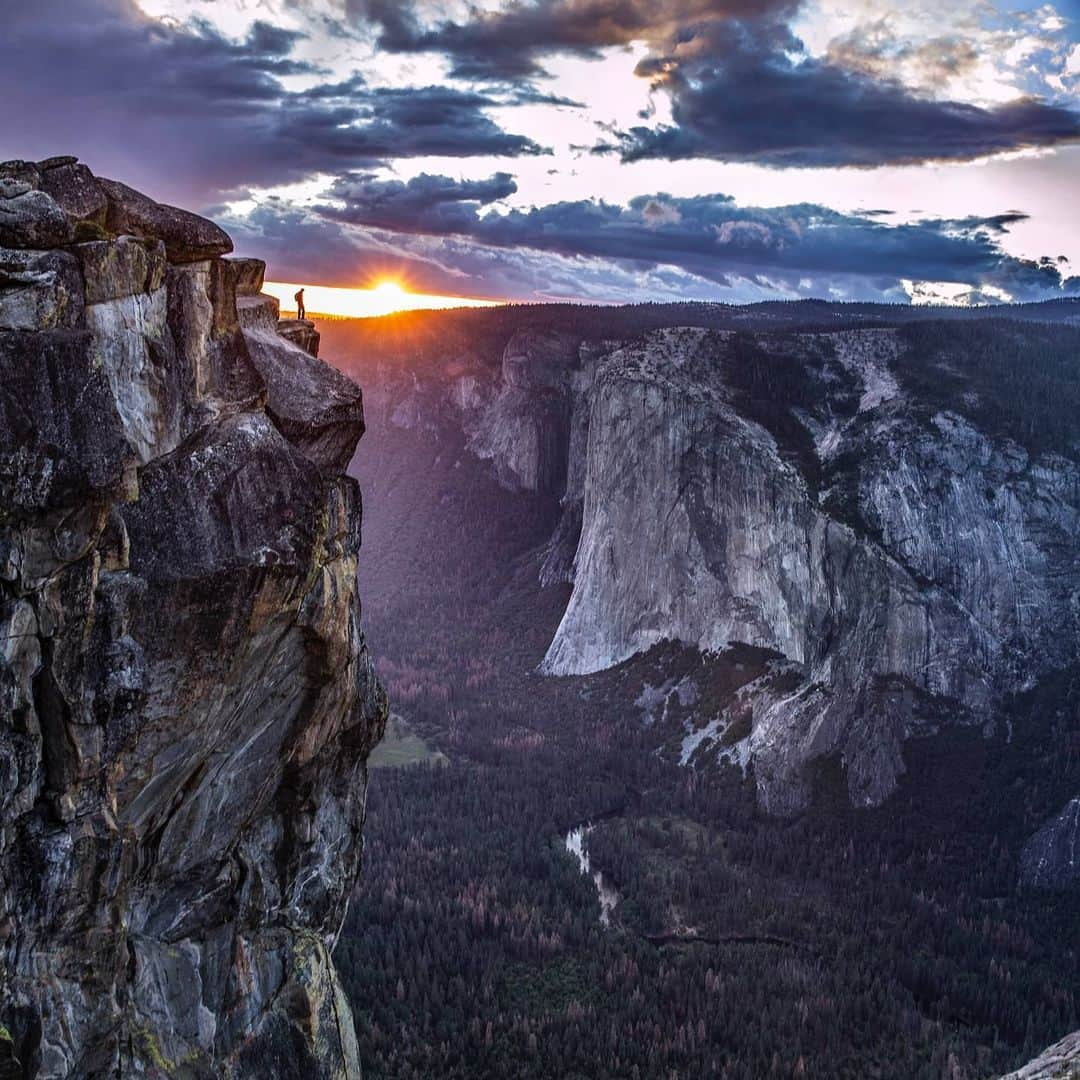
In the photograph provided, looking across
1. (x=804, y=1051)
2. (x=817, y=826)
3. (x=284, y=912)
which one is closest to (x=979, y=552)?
(x=817, y=826)

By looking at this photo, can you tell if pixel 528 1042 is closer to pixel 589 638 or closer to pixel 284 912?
pixel 284 912

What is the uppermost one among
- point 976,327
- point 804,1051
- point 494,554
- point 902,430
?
point 976,327

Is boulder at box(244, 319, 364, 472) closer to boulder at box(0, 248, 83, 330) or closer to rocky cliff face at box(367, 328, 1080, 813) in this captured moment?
boulder at box(0, 248, 83, 330)

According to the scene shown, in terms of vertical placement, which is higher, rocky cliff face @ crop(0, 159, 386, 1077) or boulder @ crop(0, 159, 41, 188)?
boulder @ crop(0, 159, 41, 188)

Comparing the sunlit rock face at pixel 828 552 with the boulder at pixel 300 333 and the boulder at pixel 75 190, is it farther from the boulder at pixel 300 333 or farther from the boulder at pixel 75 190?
the boulder at pixel 75 190

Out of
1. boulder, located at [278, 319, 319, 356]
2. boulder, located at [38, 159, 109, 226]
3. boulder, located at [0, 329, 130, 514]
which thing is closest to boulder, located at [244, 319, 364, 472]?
boulder, located at [278, 319, 319, 356]
